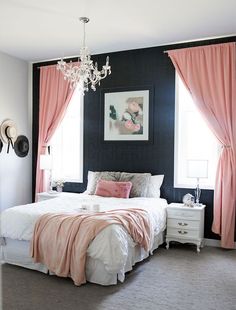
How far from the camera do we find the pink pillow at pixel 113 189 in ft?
15.4

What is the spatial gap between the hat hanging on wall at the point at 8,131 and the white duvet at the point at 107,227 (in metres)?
1.76

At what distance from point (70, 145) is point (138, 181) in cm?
169

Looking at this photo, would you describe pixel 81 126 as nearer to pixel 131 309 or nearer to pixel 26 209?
pixel 26 209

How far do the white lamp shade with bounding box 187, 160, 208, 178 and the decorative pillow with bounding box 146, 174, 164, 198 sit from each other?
2.08ft

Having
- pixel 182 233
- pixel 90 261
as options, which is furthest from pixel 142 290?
pixel 182 233

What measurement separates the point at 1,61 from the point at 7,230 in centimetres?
318

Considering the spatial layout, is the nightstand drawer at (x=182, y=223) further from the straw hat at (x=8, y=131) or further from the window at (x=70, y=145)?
the straw hat at (x=8, y=131)

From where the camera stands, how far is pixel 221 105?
448 centimetres

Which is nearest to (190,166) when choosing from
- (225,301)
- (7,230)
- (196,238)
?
(196,238)

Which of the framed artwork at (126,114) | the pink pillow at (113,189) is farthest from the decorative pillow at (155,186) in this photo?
the framed artwork at (126,114)

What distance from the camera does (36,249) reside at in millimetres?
3402

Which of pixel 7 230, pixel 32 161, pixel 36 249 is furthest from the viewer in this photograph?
pixel 32 161

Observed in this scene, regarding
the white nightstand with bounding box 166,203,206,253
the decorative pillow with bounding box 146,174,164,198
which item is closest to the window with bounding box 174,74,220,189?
the decorative pillow with bounding box 146,174,164,198

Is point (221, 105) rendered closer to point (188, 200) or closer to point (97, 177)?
point (188, 200)
